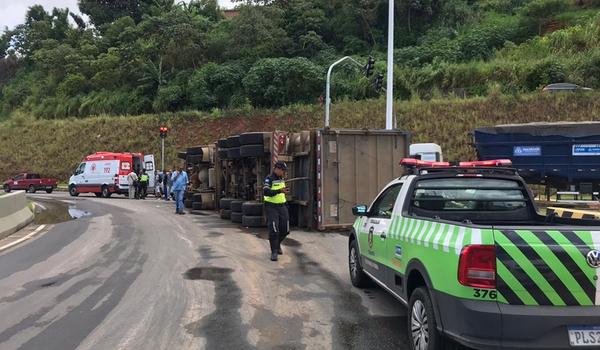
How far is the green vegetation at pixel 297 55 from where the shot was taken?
38.5 m

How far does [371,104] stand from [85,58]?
134 ft

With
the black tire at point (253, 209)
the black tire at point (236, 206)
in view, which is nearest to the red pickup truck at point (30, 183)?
the black tire at point (236, 206)

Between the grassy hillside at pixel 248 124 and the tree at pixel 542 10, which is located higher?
the tree at pixel 542 10

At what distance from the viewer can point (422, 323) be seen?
4891 millimetres

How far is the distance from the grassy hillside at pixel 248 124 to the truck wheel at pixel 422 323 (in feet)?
80.2

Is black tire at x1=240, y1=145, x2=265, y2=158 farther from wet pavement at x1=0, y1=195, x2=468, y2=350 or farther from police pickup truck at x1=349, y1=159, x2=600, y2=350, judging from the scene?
police pickup truck at x1=349, y1=159, x2=600, y2=350

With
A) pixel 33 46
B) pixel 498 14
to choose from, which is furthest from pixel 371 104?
pixel 33 46

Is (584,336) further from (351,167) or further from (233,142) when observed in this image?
(233,142)

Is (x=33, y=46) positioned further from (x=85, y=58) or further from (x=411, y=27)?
(x=411, y=27)

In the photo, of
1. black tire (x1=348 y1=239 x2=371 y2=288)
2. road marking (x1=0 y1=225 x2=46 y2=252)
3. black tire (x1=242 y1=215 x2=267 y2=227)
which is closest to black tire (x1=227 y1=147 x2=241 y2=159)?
black tire (x1=242 y1=215 x2=267 y2=227)

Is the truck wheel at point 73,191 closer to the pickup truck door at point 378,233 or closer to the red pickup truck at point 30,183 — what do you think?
the red pickup truck at point 30,183

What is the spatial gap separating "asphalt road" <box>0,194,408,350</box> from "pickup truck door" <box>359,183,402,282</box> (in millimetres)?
534

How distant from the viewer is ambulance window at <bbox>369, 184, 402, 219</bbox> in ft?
21.4

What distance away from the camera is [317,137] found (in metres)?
14.4
